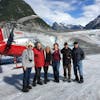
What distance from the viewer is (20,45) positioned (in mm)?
21219

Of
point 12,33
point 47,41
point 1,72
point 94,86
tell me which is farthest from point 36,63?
point 47,41

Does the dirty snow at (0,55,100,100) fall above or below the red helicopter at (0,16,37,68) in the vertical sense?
below

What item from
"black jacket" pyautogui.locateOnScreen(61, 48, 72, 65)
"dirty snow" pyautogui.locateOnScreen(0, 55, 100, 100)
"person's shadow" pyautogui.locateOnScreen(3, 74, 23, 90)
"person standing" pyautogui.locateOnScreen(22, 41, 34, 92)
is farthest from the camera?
"black jacket" pyautogui.locateOnScreen(61, 48, 72, 65)

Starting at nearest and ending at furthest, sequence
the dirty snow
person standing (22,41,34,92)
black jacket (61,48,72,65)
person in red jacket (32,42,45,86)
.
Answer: the dirty snow
person standing (22,41,34,92)
person in red jacket (32,42,45,86)
black jacket (61,48,72,65)

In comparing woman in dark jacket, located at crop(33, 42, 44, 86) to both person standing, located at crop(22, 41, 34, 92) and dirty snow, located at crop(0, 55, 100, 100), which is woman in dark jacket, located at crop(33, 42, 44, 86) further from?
→ person standing, located at crop(22, 41, 34, 92)

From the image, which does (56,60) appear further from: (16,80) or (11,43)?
(11,43)

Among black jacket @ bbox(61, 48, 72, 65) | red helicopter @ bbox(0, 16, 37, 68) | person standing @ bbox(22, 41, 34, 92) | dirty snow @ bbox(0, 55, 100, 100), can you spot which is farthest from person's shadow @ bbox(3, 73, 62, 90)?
red helicopter @ bbox(0, 16, 37, 68)

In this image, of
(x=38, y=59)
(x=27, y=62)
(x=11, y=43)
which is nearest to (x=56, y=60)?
(x=38, y=59)

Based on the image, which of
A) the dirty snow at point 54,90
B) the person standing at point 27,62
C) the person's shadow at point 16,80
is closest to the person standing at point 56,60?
the dirty snow at point 54,90

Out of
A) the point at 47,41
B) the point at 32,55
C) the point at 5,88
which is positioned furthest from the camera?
the point at 47,41

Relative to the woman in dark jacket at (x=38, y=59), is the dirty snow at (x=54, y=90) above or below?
below

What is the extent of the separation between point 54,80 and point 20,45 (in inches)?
296

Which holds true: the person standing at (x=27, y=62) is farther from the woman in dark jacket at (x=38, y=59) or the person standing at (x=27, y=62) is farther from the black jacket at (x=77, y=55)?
the black jacket at (x=77, y=55)

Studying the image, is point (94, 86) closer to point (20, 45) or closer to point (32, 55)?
point (32, 55)
